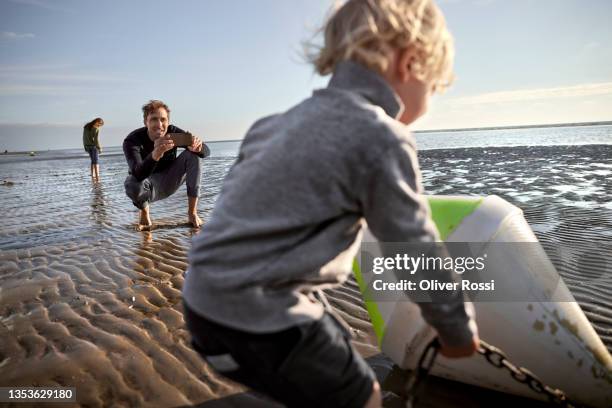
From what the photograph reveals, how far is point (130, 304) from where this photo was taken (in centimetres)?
335

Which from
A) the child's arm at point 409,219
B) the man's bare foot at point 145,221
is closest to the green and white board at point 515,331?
the child's arm at point 409,219

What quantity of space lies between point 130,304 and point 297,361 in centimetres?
262

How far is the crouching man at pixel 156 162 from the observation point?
5305mm

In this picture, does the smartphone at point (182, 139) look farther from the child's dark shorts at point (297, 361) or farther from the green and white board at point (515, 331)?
the child's dark shorts at point (297, 361)

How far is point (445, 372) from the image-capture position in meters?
2.18

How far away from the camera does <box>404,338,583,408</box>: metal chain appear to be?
4.39 feet

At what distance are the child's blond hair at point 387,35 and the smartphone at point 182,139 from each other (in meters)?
4.26

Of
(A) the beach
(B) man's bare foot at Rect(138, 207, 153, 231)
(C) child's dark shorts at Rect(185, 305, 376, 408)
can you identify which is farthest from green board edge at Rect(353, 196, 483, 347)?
(B) man's bare foot at Rect(138, 207, 153, 231)

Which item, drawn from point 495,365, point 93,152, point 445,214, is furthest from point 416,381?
point 93,152

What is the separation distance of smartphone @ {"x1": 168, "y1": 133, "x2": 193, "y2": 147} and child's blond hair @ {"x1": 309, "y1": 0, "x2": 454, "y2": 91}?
426cm

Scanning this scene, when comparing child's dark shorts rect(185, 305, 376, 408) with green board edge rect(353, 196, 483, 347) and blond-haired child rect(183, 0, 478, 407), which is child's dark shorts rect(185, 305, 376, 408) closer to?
blond-haired child rect(183, 0, 478, 407)

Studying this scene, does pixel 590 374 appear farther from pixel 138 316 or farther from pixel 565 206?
pixel 565 206

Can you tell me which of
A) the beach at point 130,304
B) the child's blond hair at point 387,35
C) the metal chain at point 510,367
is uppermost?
the child's blond hair at point 387,35

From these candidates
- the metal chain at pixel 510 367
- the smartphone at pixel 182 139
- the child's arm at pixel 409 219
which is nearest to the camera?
the child's arm at pixel 409 219
